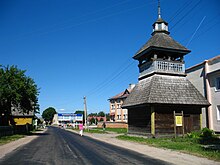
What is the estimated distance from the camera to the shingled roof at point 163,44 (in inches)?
874

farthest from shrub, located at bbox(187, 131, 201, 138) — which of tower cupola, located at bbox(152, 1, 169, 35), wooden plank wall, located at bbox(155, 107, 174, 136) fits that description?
tower cupola, located at bbox(152, 1, 169, 35)

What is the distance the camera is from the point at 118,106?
67125 mm

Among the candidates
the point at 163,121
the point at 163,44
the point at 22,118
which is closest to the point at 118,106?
the point at 22,118

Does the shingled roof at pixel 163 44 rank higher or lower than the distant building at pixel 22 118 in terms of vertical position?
higher

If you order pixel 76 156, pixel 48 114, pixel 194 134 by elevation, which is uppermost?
pixel 48 114

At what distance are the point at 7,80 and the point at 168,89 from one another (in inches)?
736

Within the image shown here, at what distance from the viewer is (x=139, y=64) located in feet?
83.3

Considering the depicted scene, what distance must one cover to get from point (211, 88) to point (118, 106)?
1727 inches

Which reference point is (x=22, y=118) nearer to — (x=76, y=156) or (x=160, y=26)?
(x=160, y=26)

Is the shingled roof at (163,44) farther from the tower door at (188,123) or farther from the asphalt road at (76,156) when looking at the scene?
the asphalt road at (76,156)

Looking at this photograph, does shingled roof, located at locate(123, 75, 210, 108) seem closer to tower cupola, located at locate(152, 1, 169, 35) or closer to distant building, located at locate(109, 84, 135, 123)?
tower cupola, located at locate(152, 1, 169, 35)

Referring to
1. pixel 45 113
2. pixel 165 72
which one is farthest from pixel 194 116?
pixel 45 113

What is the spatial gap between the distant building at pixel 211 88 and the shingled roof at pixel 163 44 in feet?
11.0

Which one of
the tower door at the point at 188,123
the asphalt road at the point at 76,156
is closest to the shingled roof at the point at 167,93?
the tower door at the point at 188,123
